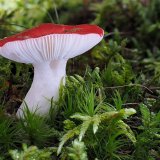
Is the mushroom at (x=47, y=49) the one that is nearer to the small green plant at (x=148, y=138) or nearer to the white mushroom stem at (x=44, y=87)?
the white mushroom stem at (x=44, y=87)

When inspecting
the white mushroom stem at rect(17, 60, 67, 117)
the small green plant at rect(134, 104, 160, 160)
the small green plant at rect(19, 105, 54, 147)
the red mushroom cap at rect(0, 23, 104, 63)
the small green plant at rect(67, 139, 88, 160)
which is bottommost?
the small green plant at rect(134, 104, 160, 160)

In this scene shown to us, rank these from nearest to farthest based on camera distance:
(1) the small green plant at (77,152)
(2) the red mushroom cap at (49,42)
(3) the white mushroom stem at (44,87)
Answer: (1) the small green plant at (77,152) → (2) the red mushroom cap at (49,42) → (3) the white mushroom stem at (44,87)

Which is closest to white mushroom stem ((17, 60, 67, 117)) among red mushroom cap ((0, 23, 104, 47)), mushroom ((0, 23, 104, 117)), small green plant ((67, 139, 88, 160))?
mushroom ((0, 23, 104, 117))

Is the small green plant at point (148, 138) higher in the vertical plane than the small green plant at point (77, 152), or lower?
lower

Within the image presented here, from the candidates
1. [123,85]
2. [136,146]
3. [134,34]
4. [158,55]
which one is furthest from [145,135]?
[134,34]

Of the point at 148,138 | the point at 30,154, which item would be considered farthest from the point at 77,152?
the point at 148,138

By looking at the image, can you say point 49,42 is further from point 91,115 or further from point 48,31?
point 91,115

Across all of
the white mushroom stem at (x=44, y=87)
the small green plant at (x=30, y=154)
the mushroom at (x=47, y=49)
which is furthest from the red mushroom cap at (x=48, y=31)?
the small green plant at (x=30, y=154)

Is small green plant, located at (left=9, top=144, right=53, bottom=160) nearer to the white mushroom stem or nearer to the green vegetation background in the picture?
the green vegetation background
